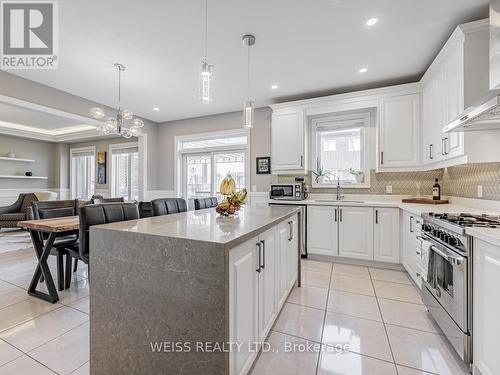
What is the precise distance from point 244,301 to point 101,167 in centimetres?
721

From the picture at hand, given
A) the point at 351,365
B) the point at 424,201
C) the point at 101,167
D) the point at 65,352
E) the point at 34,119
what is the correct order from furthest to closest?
1. the point at 101,167
2. the point at 34,119
3. the point at 424,201
4. the point at 65,352
5. the point at 351,365

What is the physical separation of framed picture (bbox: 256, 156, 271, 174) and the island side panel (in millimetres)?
3411

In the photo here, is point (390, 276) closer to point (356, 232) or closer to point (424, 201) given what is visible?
point (356, 232)

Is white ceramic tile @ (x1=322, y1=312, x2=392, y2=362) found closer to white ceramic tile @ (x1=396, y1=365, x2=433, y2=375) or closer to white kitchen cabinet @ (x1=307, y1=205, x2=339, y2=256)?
white ceramic tile @ (x1=396, y1=365, x2=433, y2=375)

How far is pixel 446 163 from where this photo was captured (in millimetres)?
2576

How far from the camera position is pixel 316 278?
2.92 meters

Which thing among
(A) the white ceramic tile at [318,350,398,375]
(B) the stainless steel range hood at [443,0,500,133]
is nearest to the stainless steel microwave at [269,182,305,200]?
(B) the stainless steel range hood at [443,0,500,133]

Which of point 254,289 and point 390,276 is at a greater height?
point 254,289

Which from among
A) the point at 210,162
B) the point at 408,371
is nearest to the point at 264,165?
the point at 210,162

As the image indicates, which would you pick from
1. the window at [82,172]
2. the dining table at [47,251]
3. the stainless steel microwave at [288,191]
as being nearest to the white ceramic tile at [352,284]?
the stainless steel microwave at [288,191]

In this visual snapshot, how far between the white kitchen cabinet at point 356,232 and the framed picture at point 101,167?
6.64m

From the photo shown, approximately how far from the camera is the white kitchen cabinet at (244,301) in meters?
1.13

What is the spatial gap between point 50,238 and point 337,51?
3.68 metres

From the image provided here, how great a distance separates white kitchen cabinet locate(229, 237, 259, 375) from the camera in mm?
1131
